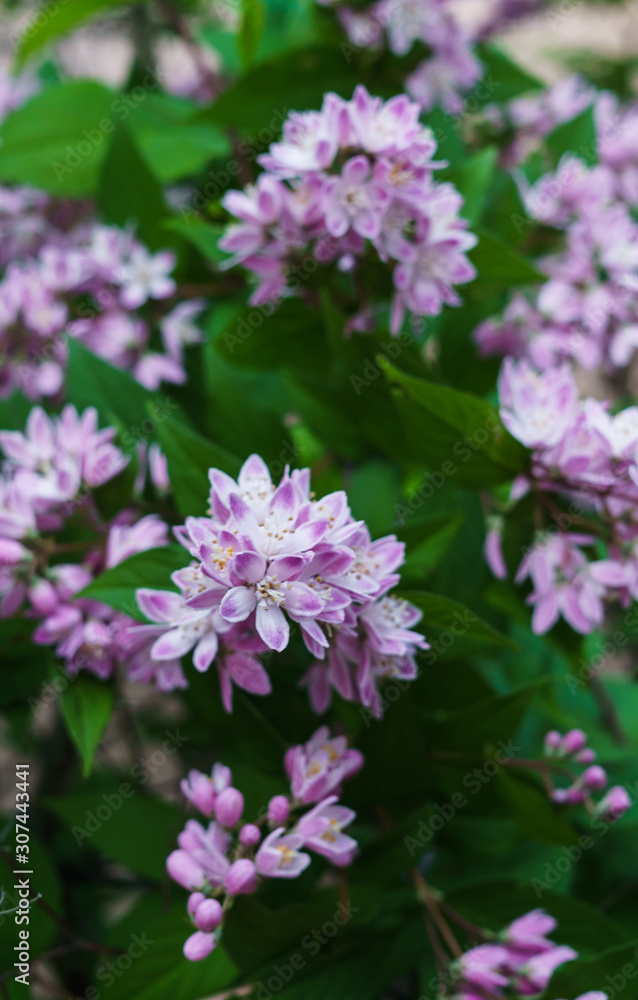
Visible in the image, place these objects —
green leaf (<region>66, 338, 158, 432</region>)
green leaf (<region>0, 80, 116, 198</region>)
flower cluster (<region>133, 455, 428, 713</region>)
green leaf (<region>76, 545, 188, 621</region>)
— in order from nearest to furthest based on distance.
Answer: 1. flower cluster (<region>133, 455, 428, 713</region>)
2. green leaf (<region>76, 545, 188, 621</region>)
3. green leaf (<region>66, 338, 158, 432</region>)
4. green leaf (<region>0, 80, 116, 198</region>)

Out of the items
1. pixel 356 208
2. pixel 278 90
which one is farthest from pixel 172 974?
pixel 278 90

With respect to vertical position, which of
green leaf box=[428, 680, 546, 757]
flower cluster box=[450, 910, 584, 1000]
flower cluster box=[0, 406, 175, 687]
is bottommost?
flower cluster box=[450, 910, 584, 1000]

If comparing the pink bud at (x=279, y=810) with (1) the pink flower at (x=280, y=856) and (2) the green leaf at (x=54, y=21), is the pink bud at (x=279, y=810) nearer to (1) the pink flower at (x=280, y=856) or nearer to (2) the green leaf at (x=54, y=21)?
(1) the pink flower at (x=280, y=856)

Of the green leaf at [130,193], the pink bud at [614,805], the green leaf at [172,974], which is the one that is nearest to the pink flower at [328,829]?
the green leaf at [172,974]

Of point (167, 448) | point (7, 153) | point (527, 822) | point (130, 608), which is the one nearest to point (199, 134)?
point (7, 153)

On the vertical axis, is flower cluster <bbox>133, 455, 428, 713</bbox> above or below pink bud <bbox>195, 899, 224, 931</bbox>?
above

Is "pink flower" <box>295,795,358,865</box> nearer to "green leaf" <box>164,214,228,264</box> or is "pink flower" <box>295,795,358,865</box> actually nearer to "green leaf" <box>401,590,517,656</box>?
"green leaf" <box>401,590,517,656</box>

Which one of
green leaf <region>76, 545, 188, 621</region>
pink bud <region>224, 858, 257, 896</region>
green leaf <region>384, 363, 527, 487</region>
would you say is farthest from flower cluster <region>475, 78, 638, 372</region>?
pink bud <region>224, 858, 257, 896</region>

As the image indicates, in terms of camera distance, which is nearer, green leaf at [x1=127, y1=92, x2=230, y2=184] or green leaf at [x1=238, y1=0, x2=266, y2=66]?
green leaf at [x1=238, y1=0, x2=266, y2=66]
